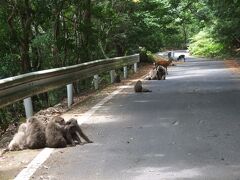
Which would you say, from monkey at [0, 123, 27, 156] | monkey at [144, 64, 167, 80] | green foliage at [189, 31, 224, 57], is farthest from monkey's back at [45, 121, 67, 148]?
green foliage at [189, 31, 224, 57]

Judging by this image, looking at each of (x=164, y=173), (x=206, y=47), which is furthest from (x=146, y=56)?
(x=164, y=173)

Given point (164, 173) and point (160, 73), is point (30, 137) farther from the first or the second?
point (160, 73)

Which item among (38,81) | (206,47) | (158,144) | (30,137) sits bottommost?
(206,47)

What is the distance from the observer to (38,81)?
10.8m

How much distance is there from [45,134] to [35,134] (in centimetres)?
14

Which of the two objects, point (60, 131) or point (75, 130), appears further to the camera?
point (75, 130)

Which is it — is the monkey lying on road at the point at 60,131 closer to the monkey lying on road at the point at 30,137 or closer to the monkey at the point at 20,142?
the monkey lying on road at the point at 30,137

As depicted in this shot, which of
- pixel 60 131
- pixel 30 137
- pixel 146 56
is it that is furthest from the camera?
pixel 146 56

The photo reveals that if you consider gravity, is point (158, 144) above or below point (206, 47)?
above

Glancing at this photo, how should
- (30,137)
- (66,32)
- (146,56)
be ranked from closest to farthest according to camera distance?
(30,137) < (66,32) < (146,56)

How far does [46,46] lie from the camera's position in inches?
675

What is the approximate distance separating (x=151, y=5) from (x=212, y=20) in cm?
1448

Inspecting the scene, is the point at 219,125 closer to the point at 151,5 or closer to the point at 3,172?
the point at 3,172

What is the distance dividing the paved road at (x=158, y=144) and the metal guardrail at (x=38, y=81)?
1163mm
